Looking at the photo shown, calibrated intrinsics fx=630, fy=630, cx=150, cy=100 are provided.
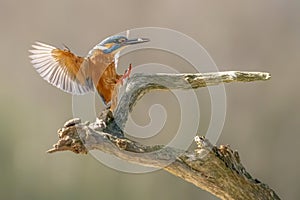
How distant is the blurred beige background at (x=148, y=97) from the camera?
1685 mm

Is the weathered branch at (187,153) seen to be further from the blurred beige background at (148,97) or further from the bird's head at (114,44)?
→ the blurred beige background at (148,97)

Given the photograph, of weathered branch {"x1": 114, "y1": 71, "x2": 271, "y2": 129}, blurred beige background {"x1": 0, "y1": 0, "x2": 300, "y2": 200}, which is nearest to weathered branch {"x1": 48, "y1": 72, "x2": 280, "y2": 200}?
weathered branch {"x1": 114, "y1": 71, "x2": 271, "y2": 129}

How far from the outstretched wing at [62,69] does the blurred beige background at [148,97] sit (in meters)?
0.87

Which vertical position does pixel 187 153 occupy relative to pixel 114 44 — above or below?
below

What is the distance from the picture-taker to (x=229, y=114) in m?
1.70

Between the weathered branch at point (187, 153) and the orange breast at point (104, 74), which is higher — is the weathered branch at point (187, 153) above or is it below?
below

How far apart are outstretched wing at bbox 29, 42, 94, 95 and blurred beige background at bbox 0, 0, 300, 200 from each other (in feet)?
2.85

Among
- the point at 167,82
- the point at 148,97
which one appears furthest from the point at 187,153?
the point at 148,97

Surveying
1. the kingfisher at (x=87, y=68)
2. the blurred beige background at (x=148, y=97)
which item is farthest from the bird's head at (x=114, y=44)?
the blurred beige background at (x=148, y=97)

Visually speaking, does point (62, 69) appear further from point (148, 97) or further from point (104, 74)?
point (148, 97)

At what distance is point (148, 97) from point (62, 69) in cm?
88

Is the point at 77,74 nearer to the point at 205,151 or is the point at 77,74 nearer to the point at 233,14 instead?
the point at 205,151

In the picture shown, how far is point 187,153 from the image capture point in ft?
2.53

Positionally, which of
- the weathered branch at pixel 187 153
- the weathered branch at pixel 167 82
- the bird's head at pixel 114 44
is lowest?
the weathered branch at pixel 187 153
